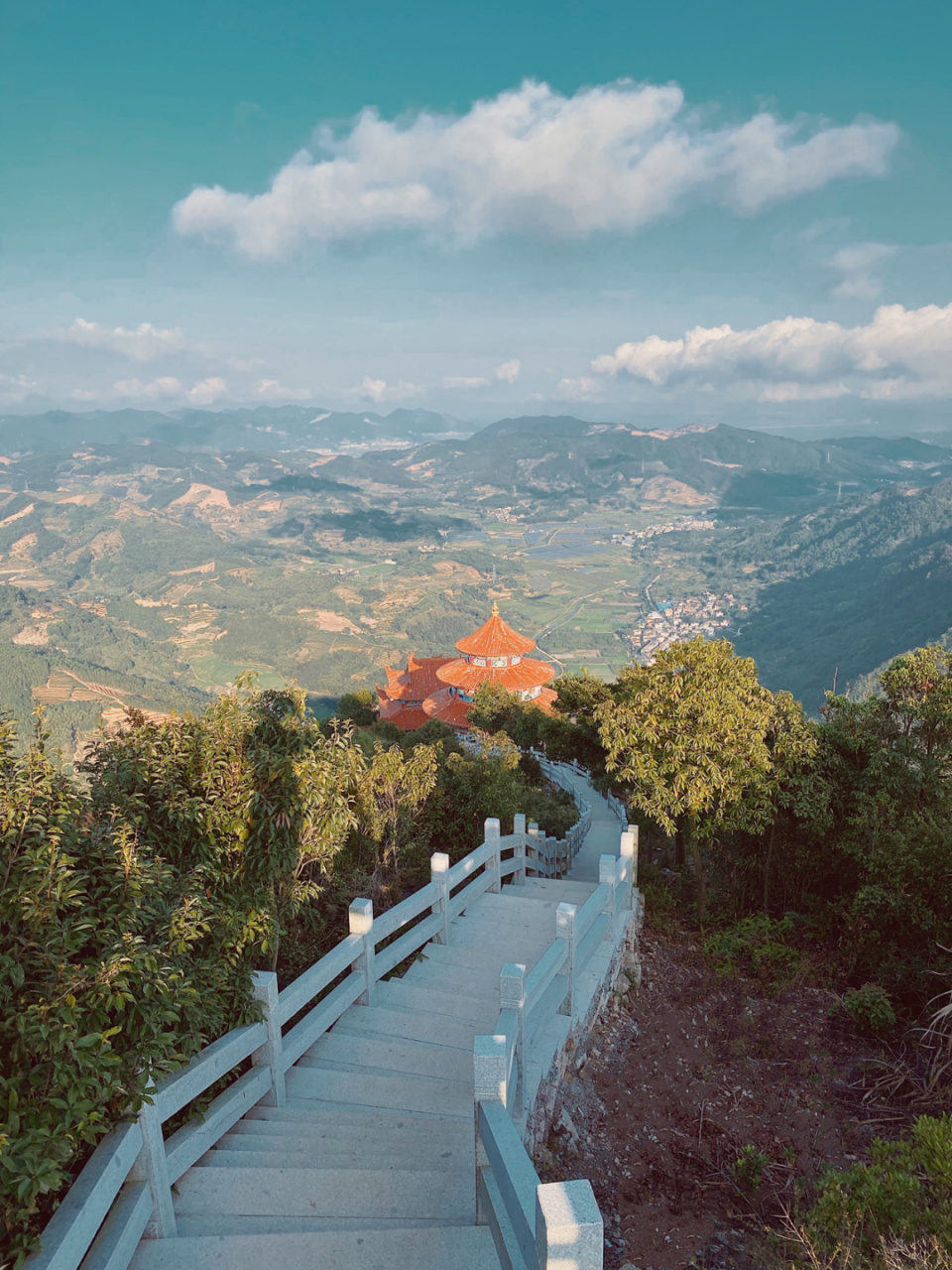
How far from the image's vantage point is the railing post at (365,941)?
561 cm

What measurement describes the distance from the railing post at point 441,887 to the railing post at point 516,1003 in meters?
A: 2.55

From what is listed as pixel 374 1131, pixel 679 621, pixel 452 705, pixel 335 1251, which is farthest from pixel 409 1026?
pixel 679 621

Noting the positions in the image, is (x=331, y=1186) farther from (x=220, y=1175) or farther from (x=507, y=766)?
(x=507, y=766)

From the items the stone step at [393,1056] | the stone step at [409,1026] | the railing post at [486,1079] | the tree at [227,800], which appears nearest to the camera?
the railing post at [486,1079]

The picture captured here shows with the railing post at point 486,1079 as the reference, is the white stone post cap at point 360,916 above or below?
below

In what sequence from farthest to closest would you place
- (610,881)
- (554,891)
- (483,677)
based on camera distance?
(483,677), (554,891), (610,881)

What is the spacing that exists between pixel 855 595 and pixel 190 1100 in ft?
488

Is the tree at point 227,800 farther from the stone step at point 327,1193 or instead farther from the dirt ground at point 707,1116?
the dirt ground at point 707,1116

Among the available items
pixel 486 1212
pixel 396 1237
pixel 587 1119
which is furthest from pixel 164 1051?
pixel 587 1119

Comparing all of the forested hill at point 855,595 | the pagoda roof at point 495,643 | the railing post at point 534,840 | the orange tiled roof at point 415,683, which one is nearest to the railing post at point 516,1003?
the railing post at point 534,840

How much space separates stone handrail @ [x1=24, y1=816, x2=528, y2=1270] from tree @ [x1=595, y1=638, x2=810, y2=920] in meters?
3.99

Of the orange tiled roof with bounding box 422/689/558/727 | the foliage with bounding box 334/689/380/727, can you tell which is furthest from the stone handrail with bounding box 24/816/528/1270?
the foliage with bounding box 334/689/380/727

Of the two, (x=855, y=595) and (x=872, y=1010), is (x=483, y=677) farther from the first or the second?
(x=855, y=595)

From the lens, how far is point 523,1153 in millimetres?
3027
